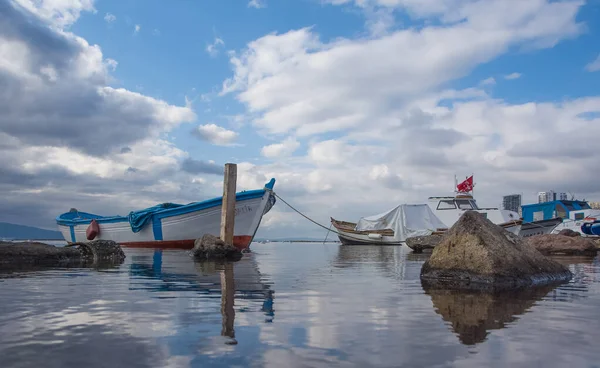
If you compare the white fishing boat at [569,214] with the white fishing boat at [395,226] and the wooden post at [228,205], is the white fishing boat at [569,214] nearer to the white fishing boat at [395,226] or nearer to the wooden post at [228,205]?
the white fishing boat at [395,226]

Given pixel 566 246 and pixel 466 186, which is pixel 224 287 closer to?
pixel 566 246

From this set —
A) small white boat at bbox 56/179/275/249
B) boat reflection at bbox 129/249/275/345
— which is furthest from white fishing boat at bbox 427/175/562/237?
boat reflection at bbox 129/249/275/345

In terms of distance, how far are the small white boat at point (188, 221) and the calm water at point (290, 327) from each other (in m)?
17.5

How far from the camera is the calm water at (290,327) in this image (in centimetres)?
333

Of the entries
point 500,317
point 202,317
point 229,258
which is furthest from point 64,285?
point 229,258

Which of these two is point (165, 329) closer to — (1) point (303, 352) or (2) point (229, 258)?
(1) point (303, 352)

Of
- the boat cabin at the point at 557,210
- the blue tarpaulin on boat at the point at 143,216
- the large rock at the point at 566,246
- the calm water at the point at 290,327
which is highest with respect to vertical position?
the boat cabin at the point at 557,210

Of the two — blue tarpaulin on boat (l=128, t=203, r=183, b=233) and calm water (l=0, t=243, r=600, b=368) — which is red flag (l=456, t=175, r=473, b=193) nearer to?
blue tarpaulin on boat (l=128, t=203, r=183, b=233)

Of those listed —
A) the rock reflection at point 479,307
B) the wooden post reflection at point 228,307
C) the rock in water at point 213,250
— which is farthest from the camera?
the rock in water at point 213,250

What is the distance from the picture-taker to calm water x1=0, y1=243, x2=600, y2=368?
10.9ft

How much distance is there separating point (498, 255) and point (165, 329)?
621cm

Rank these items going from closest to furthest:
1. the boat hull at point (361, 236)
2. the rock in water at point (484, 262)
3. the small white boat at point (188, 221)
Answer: the rock in water at point (484, 262) → the small white boat at point (188, 221) → the boat hull at point (361, 236)

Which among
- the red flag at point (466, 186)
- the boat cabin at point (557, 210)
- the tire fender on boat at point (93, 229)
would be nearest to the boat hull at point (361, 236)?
the red flag at point (466, 186)

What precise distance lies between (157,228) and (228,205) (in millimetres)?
11193
